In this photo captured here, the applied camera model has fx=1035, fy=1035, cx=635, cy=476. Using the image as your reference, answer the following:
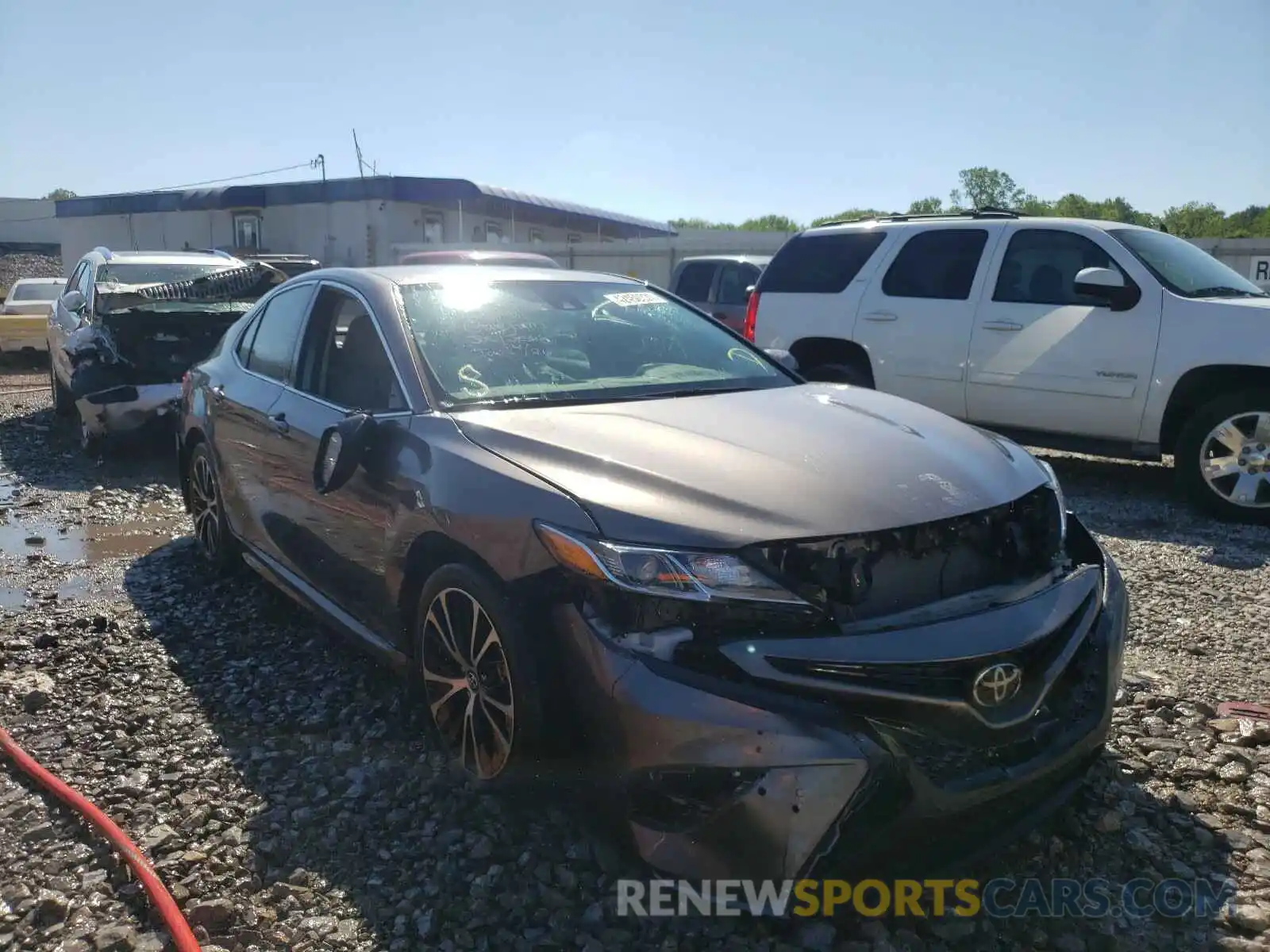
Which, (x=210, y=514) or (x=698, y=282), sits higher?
(x=698, y=282)

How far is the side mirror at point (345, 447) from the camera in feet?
10.8

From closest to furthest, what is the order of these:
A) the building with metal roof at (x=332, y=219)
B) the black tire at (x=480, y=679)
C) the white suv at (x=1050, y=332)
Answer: the black tire at (x=480, y=679) < the white suv at (x=1050, y=332) < the building with metal roof at (x=332, y=219)

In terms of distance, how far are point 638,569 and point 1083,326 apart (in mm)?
5548

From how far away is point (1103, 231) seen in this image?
23.2 ft

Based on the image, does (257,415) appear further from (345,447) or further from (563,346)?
(563,346)

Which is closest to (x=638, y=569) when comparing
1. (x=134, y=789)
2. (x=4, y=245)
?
(x=134, y=789)

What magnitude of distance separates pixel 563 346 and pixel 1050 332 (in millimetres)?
4562

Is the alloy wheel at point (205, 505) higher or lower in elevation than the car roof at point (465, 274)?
lower

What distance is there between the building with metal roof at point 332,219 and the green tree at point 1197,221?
20.4 meters

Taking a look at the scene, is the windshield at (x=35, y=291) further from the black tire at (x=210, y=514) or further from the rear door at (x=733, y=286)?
the black tire at (x=210, y=514)

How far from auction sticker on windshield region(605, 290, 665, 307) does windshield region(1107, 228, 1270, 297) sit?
158 inches

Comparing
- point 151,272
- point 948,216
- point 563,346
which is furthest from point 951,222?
point 151,272

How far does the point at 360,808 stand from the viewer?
311 cm

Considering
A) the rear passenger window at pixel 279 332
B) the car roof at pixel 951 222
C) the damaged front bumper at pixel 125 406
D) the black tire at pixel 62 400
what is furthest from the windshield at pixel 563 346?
the black tire at pixel 62 400
